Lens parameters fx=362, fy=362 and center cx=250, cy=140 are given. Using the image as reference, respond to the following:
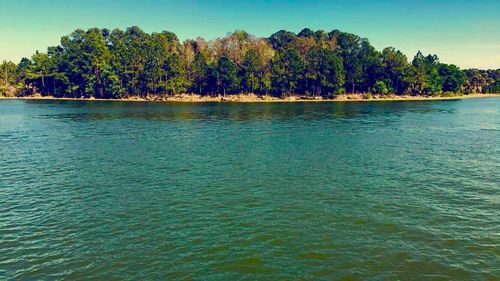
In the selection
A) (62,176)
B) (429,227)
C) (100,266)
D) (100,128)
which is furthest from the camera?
(100,128)

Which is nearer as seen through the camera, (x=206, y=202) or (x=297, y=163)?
(x=206, y=202)

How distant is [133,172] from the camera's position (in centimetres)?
5062

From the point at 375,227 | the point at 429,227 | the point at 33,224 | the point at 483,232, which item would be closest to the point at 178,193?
the point at 33,224

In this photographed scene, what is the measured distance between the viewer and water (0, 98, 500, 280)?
2570 cm

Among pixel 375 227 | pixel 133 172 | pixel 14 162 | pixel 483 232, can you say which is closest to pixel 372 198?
pixel 375 227

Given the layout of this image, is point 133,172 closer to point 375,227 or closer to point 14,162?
point 14,162

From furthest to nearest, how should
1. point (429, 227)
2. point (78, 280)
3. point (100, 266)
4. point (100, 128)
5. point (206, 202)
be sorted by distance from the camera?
1. point (100, 128)
2. point (206, 202)
3. point (429, 227)
4. point (100, 266)
5. point (78, 280)

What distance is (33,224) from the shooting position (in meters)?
32.4

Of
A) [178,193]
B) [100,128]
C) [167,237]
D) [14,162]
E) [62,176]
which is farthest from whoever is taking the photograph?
[100,128]

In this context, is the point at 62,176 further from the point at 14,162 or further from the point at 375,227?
the point at 375,227

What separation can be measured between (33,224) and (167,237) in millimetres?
12780

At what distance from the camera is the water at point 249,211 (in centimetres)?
2570

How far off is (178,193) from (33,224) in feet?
46.9

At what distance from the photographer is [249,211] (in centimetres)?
3566
